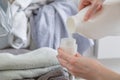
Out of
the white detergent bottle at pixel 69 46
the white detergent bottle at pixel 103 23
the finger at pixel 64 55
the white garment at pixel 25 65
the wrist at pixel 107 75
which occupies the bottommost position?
the white garment at pixel 25 65

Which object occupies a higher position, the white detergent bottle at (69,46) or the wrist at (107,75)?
the white detergent bottle at (69,46)

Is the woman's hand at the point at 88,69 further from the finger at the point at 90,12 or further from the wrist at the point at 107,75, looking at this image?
the finger at the point at 90,12

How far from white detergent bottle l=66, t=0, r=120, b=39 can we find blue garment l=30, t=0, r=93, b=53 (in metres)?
0.44

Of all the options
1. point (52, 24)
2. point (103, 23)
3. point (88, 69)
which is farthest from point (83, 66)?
point (52, 24)

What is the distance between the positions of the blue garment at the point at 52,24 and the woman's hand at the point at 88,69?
0.48 m

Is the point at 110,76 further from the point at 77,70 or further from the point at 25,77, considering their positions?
the point at 25,77

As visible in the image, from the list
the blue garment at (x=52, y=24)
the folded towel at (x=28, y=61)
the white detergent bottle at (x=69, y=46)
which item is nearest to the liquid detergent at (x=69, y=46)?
the white detergent bottle at (x=69, y=46)

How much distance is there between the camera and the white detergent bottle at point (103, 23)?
2.29 feet

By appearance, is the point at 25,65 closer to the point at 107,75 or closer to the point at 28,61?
the point at 28,61

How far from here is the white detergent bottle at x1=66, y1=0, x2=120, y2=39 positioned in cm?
70

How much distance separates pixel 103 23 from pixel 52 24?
1.62ft

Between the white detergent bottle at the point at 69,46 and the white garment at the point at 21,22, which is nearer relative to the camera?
the white detergent bottle at the point at 69,46

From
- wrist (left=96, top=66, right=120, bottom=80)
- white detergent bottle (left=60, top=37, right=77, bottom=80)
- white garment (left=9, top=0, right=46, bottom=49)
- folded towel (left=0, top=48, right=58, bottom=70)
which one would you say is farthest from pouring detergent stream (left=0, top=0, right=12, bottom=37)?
wrist (left=96, top=66, right=120, bottom=80)

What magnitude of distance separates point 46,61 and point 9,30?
358mm
